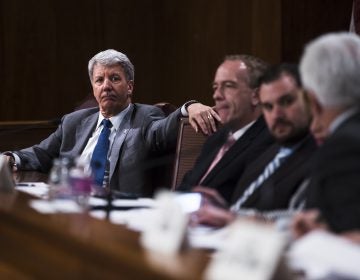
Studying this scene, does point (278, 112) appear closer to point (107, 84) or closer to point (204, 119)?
point (204, 119)

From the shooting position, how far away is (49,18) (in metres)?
7.87

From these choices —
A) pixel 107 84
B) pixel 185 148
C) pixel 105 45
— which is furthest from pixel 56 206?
pixel 105 45

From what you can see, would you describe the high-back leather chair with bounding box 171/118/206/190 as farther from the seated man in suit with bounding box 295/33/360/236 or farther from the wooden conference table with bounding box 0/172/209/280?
the seated man in suit with bounding box 295/33/360/236

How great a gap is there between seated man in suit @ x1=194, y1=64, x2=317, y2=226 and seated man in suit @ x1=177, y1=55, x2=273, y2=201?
36cm

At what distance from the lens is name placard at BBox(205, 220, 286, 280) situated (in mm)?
1875

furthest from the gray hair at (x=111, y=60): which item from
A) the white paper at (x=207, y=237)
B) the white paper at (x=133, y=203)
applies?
the white paper at (x=207, y=237)

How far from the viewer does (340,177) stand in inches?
93.0

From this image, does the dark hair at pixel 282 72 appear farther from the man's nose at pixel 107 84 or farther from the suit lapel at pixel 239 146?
the man's nose at pixel 107 84

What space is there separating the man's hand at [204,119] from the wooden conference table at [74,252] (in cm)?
119

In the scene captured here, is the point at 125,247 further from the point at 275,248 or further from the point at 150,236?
the point at 275,248

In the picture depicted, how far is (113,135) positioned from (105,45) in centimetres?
321

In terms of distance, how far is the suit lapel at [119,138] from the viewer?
4852mm

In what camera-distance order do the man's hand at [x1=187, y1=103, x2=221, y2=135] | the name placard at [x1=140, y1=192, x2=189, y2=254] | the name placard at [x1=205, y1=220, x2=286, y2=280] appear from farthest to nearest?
the man's hand at [x1=187, y1=103, x2=221, y2=135] → the name placard at [x1=140, y1=192, x2=189, y2=254] → the name placard at [x1=205, y1=220, x2=286, y2=280]

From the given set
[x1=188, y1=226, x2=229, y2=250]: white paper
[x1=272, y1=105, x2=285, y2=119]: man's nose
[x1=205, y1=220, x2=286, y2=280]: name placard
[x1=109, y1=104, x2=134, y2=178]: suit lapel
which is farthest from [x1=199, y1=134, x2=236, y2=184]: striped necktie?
[x1=205, y1=220, x2=286, y2=280]: name placard
